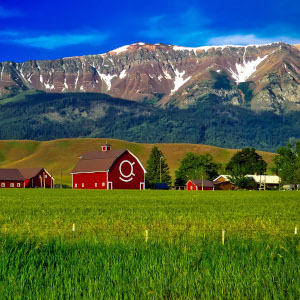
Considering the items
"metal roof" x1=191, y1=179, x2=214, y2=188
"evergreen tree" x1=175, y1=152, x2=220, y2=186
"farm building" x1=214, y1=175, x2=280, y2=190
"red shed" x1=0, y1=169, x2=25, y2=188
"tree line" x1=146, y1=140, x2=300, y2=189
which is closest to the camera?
"tree line" x1=146, y1=140, x2=300, y2=189

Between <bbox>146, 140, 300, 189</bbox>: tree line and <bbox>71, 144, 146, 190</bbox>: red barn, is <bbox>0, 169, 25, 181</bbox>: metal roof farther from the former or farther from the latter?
<bbox>146, 140, 300, 189</bbox>: tree line

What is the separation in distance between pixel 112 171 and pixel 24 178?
46.1 metres

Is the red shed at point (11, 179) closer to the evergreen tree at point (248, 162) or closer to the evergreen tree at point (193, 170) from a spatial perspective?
the evergreen tree at point (193, 170)

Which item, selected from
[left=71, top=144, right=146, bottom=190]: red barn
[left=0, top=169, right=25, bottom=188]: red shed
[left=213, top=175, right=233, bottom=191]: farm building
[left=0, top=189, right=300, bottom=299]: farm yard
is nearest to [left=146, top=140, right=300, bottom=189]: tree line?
[left=213, top=175, right=233, bottom=191]: farm building

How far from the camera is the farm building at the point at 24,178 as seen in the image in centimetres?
15400

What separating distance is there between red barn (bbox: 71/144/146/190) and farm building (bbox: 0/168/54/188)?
81.6 feet

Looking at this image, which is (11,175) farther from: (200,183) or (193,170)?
(200,183)

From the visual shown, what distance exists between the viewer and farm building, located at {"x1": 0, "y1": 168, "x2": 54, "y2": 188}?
154 metres

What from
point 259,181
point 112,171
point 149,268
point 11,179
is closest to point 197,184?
point 112,171

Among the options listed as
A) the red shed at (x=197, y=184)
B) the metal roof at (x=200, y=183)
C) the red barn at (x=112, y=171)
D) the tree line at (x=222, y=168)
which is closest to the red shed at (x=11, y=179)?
the red barn at (x=112, y=171)

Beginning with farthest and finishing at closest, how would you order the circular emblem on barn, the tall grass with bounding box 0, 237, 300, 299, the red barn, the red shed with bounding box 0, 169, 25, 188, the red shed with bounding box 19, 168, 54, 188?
the red shed with bounding box 19, 168, 54, 188 → the red shed with bounding box 0, 169, 25, 188 → the circular emblem on barn → the red barn → the tall grass with bounding box 0, 237, 300, 299

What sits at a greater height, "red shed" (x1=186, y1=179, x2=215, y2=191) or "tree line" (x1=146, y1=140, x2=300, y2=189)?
"tree line" (x1=146, y1=140, x2=300, y2=189)

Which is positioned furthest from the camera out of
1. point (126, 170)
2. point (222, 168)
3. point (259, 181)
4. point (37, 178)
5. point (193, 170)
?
point (222, 168)

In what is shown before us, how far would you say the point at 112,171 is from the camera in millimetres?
123688
